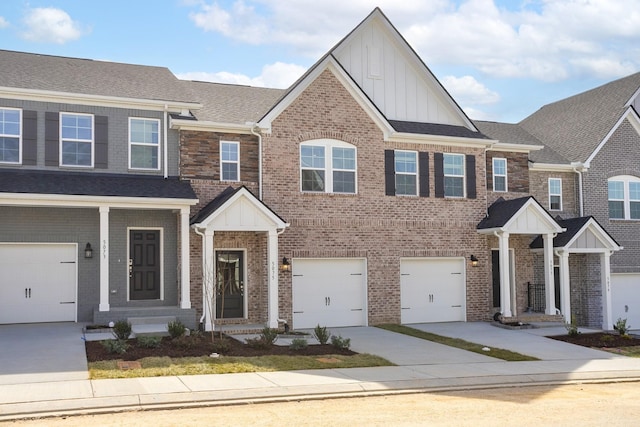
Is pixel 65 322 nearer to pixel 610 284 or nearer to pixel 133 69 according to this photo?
pixel 133 69

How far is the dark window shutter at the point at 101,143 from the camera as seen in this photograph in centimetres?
1992

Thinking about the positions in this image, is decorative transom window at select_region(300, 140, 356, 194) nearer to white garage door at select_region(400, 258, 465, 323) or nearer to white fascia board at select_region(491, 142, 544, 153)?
white garage door at select_region(400, 258, 465, 323)

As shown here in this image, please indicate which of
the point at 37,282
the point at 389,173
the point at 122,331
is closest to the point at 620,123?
the point at 389,173

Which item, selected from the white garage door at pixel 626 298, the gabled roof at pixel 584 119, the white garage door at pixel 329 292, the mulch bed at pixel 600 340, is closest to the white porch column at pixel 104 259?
the white garage door at pixel 329 292

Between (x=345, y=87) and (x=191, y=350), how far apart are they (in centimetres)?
1042

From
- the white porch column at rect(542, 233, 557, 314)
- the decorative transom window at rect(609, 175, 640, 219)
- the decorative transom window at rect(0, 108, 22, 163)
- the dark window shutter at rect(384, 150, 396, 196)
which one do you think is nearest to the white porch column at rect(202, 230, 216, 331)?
the decorative transom window at rect(0, 108, 22, 163)

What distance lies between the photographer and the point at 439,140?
23.3m

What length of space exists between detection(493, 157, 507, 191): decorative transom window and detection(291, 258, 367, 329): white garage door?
6.24 meters

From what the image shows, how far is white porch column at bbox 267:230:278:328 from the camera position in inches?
782

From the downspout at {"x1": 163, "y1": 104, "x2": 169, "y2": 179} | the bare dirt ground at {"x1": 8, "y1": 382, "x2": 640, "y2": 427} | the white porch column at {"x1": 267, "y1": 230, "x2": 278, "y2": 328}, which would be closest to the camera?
the bare dirt ground at {"x1": 8, "y1": 382, "x2": 640, "y2": 427}

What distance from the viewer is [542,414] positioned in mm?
10547

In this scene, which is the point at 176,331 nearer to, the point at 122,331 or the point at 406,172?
the point at 122,331

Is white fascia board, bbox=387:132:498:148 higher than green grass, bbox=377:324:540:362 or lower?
higher

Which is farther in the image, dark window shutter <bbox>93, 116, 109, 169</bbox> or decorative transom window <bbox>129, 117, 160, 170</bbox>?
decorative transom window <bbox>129, 117, 160, 170</bbox>
